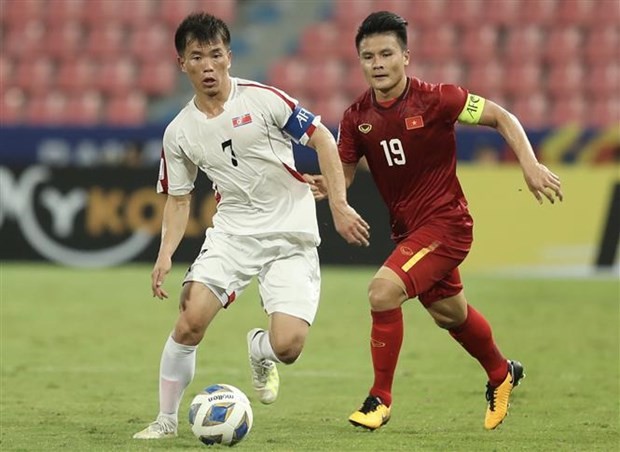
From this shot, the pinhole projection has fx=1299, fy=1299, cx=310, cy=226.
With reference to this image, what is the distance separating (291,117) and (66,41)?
1609 centimetres

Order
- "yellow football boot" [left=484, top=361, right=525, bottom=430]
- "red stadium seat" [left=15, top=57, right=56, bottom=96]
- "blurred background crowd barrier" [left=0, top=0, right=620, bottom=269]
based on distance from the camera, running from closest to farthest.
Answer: "yellow football boot" [left=484, top=361, right=525, bottom=430], "blurred background crowd barrier" [left=0, top=0, right=620, bottom=269], "red stadium seat" [left=15, top=57, right=56, bottom=96]

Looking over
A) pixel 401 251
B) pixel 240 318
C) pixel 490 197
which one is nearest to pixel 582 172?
pixel 490 197

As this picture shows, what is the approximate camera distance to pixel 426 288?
6559 mm

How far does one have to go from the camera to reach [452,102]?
6.59 m

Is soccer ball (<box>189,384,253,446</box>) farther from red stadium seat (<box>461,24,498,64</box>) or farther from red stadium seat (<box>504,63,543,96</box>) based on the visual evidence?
red stadium seat (<box>461,24,498,64</box>)

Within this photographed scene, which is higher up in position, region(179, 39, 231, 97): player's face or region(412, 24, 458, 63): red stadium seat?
region(179, 39, 231, 97): player's face

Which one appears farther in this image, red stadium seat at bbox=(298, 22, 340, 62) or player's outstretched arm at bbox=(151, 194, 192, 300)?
red stadium seat at bbox=(298, 22, 340, 62)

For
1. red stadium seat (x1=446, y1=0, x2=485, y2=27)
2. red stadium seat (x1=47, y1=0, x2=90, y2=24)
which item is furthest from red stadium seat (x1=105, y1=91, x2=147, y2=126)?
red stadium seat (x1=446, y1=0, x2=485, y2=27)

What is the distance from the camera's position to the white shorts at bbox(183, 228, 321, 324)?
21.2 ft

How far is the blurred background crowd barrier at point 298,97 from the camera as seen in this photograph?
1575 cm

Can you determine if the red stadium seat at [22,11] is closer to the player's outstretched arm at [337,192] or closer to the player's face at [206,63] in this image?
the player's face at [206,63]

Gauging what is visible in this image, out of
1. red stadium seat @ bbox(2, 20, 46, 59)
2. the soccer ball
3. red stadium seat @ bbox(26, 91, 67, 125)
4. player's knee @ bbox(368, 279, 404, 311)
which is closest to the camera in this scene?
the soccer ball

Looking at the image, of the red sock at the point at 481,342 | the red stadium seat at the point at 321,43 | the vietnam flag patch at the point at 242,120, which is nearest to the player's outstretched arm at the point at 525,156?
the red sock at the point at 481,342

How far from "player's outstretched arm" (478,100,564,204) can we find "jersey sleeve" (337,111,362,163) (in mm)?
675
